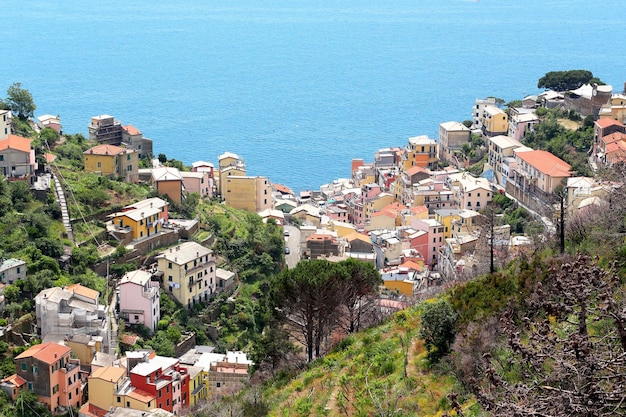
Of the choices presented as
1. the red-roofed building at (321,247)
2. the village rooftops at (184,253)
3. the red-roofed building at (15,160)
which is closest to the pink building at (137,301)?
the village rooftops at (184,253)

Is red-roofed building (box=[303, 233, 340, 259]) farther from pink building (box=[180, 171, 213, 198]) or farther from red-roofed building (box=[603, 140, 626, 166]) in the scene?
red-roofed building (box=[603, 140, 626, 166])

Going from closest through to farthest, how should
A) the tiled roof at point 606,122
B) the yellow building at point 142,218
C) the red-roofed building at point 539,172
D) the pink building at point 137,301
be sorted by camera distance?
the pink building at point 137,301
the yellow building at point 142,218
the red-roofed building at point 539,172
the tiled roof at point 606,122

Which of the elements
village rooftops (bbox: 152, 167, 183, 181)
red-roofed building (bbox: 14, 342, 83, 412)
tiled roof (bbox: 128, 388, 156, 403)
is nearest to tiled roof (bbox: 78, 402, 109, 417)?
red-roofed building (bbox: 14, 342, 83, 412)

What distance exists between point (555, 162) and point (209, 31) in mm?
84359

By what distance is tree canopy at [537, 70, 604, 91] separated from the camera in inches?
1671

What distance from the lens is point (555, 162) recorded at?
109 feet

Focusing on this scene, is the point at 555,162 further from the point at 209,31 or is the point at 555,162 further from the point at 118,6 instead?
the point at 118,6

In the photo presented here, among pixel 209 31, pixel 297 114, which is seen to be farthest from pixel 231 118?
pixel 209 31

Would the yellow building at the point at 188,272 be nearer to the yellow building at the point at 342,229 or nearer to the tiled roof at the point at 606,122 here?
the yellow building at the point at 342,229

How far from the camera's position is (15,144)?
27.7 m

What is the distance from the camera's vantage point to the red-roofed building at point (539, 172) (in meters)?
32.2

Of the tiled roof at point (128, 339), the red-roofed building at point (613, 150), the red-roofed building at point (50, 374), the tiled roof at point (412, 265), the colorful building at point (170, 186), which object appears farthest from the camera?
the colorful building at point (170, 186)

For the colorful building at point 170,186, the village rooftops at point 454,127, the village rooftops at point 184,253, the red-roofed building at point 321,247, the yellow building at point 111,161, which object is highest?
the village rooftops at point 454,127

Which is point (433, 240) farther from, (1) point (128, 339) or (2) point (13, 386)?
(2) point (13, 386)
